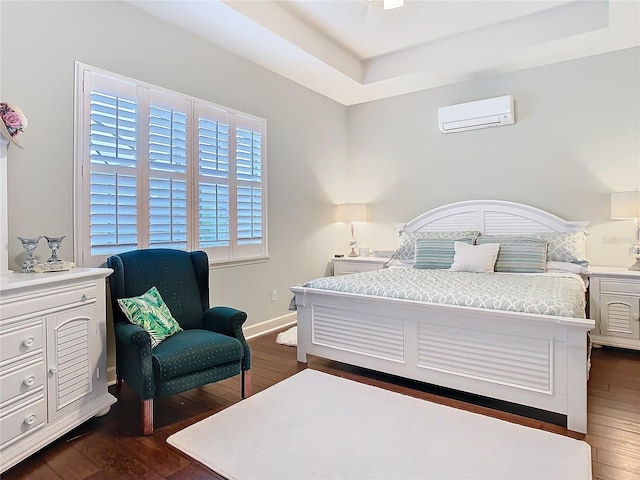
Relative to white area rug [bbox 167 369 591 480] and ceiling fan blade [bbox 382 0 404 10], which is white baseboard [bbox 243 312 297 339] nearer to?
white area rug [bbox 167 369 591 480]

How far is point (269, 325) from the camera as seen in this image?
4410 mm

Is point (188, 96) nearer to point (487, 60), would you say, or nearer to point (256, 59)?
point (256, 59)

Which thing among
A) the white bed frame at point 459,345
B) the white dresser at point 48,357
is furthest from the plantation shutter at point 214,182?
the white dresser at point 48,357

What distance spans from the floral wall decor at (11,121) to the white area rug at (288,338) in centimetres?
264

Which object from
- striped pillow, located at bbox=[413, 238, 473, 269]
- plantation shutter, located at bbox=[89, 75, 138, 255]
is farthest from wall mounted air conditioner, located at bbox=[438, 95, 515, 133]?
plantation shutter, located at bbox=[89, 75, 138, 255]

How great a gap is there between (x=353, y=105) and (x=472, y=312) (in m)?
3.95

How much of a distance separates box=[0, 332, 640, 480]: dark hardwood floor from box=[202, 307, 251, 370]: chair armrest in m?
0.32

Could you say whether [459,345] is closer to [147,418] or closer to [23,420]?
[147,418]

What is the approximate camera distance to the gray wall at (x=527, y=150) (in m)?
3.97

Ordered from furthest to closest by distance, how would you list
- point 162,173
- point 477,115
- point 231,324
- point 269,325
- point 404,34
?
point 477,115, point 269,325, point 404,34, point 162,173, point 231,324

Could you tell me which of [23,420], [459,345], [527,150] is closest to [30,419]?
[23,420]

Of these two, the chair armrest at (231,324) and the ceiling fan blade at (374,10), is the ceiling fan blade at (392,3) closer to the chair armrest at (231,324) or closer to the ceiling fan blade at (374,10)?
the ceiling fan blade at (374,10)

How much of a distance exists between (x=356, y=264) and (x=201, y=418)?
118 inches

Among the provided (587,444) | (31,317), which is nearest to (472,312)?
(587,444)
